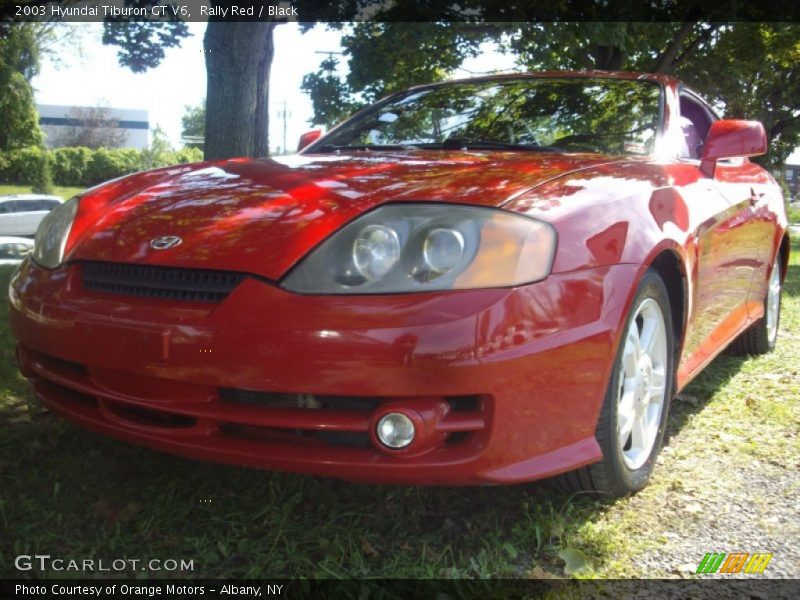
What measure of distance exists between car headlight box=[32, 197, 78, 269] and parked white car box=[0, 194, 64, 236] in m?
27.9

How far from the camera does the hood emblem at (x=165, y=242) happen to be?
6.75ft

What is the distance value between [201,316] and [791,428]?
98.7 inches

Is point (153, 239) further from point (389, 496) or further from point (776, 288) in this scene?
point (776, 288)

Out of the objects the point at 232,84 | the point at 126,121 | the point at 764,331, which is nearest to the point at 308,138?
the point at 232,84

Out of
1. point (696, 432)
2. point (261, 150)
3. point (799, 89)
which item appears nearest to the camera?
point (696, 432)

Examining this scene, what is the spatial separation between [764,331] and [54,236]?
370 cm

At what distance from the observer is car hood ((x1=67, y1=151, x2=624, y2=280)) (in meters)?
1.98

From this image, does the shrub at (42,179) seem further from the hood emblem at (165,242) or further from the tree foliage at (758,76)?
the hood emblem at (165,242)

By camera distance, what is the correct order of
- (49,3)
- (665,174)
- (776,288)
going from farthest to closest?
(49,3) → (776,288) → (665,174)

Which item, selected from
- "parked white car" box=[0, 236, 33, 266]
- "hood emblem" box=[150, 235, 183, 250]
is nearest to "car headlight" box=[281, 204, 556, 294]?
"hood emblem" box=[150, 235, 183, 250]

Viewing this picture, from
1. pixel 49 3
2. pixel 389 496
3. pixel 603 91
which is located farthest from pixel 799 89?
pixel 389 496

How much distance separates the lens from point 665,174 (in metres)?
2.65

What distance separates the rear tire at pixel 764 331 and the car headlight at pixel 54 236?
345cm

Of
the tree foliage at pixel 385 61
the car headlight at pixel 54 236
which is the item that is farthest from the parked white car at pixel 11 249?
the car headlight at pixel 54 236
